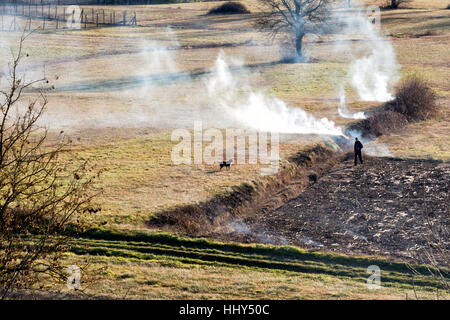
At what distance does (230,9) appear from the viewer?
116188mm

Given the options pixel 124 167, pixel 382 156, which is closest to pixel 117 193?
pixel 124 167

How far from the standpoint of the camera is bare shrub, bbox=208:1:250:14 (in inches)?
4550

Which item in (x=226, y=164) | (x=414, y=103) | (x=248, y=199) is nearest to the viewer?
(x=248, y=199)

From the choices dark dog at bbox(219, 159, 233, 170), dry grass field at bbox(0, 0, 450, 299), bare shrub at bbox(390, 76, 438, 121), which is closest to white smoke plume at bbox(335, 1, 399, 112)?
dry grass field at bbox(0, 0, 450, 299)

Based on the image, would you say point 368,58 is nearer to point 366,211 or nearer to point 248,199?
point 366,211

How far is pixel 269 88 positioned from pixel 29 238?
129 feet

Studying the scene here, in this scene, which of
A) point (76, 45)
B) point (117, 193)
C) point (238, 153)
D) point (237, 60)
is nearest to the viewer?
point (117, 193)

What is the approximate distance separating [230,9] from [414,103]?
2900 inches

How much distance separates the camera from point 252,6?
391 feet

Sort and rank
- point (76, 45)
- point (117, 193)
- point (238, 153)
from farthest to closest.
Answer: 1. point (76, 45)
2. point (238, 153)
3. point (117, 193)

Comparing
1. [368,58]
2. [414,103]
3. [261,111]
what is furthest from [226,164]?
[368,58]

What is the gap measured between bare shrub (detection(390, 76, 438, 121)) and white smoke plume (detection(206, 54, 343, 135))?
716 centimetres

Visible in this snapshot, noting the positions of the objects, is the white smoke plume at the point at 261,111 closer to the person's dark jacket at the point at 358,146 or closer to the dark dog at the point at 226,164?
the person's dark jacket at the point at 358,146

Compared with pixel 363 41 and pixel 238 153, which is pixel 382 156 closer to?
pixel 238 153
